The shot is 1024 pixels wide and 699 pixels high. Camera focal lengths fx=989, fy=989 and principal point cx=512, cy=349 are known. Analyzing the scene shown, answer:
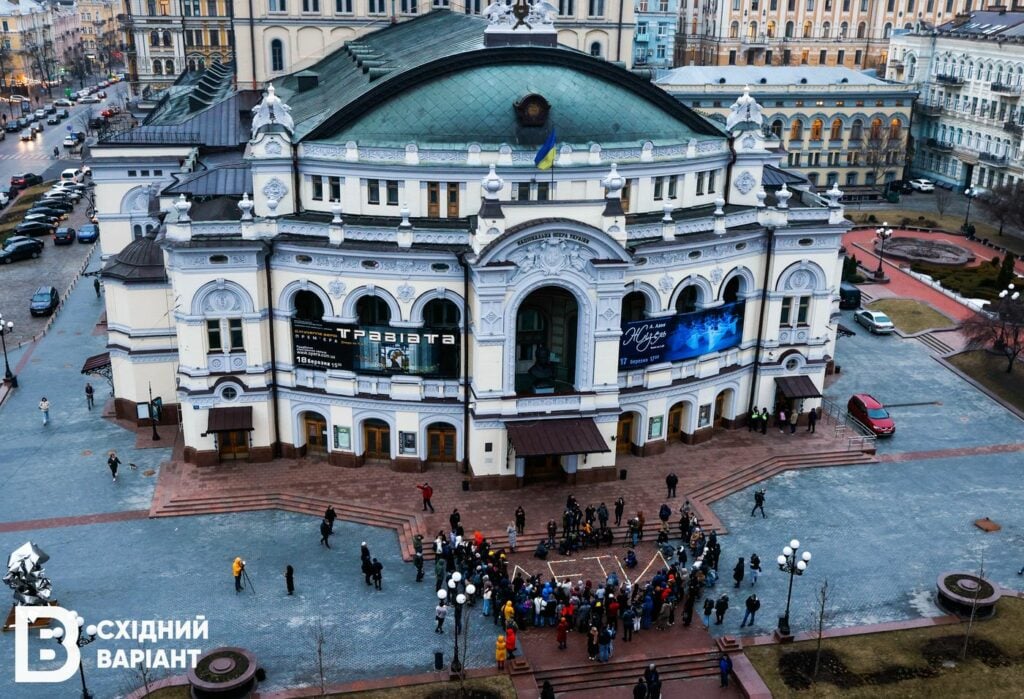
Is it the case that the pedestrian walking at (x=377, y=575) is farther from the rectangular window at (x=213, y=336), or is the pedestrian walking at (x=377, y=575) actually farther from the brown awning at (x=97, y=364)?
the brown awning at (x=97, y=364)

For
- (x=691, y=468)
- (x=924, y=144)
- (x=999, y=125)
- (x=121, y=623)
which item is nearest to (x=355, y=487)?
(x=121, y=623)

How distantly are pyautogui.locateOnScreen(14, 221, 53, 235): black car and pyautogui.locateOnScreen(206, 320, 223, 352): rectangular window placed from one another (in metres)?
60.8

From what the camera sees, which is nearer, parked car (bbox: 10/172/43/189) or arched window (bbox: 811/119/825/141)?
arched window (bbox: 811/119/825/141)

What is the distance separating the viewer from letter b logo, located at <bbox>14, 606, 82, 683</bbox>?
120 ft

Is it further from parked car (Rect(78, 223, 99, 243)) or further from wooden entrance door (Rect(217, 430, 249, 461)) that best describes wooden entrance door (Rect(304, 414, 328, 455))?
parked car (Rect(78, 223, 99, 243))

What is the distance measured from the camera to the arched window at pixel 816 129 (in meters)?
119

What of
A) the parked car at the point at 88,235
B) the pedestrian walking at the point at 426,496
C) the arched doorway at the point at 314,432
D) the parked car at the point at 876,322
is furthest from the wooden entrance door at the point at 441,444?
the parked car at the point at 88,235

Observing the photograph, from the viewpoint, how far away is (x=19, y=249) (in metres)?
95.4

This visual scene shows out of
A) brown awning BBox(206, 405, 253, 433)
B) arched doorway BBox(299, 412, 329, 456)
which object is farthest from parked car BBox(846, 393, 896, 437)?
brown awning BBox(206, 405, 253, 433)

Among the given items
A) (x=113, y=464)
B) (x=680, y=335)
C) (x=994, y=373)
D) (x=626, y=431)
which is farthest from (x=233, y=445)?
(x=994, y=373)

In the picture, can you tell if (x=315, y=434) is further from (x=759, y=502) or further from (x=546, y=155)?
(x=759, y=502)

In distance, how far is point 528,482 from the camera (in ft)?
173

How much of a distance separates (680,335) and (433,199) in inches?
612

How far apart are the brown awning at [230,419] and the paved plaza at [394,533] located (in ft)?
8.76
